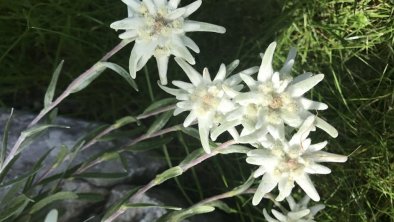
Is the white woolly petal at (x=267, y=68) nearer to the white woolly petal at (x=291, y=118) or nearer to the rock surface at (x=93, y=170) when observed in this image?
the white woolly petal at (x=291, y=118)

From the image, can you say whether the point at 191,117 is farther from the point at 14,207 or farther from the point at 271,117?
the point at 14,207

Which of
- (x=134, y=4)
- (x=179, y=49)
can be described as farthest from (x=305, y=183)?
(x=134, y=4)

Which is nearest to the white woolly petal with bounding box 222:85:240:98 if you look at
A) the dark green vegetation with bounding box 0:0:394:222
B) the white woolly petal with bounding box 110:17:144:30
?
the white woolly petal with bounding box 110:17:144:30

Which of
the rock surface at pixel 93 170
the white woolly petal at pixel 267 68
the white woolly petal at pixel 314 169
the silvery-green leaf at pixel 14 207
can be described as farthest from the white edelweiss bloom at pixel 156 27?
the rock surface at pixel 93 170

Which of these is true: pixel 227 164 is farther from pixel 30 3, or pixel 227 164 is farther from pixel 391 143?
pixel 30 3

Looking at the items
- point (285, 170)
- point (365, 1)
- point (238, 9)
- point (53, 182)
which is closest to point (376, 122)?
point (365, 1)
